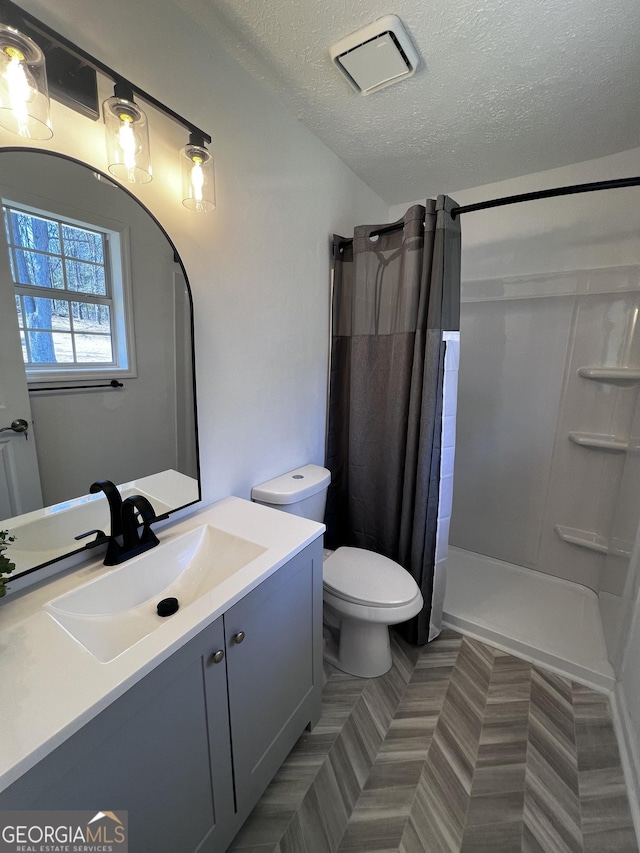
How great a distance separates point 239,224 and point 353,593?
5.03ft

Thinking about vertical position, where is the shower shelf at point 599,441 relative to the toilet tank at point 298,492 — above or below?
above

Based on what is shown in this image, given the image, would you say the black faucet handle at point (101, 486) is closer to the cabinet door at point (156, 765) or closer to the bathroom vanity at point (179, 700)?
the bathroom vanity at point (179, 700)

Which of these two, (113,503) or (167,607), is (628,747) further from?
(113,503)

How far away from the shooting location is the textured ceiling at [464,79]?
106 centimetres

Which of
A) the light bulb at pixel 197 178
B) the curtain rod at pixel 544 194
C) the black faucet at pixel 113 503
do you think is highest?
the curtain rod at pixel 544 194

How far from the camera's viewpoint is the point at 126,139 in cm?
94

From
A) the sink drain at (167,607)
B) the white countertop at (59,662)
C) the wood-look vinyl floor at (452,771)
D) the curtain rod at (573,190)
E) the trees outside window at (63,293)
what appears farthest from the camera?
the curtain rod at (573,190)

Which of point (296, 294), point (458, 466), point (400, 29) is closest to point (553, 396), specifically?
point (458, 466)

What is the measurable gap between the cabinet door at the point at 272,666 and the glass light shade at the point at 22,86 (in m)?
1.21

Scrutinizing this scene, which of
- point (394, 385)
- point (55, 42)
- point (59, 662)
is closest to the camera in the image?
point (59, 662)

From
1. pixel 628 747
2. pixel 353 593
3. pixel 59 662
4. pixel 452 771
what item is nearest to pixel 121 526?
pixel 59 662

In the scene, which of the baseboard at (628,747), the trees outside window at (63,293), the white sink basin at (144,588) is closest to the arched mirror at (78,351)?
the trees outside window at (63,293)

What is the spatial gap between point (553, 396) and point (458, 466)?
704 mm

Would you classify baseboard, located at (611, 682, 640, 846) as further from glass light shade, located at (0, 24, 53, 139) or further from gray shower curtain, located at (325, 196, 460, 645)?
glass light shade, located at (0, 24, 53, 139)
